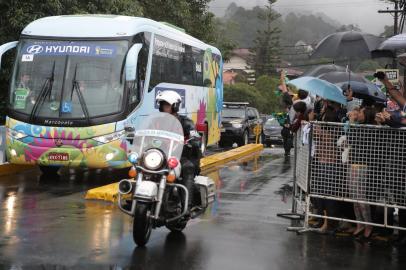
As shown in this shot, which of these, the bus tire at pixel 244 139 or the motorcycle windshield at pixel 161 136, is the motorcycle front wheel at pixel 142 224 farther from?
the bus tire at pixel 244 139

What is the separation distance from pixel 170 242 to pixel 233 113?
20.4 m

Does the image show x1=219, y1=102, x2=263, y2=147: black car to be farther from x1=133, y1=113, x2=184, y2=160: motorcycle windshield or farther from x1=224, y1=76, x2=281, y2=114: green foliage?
x1=224, y1=76, x2=281, y2=114: green foliage

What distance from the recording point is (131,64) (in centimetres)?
1239

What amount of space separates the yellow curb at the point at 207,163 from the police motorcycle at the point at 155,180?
2768 millimetres

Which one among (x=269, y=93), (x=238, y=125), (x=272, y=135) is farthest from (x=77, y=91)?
(x=269, y=93)

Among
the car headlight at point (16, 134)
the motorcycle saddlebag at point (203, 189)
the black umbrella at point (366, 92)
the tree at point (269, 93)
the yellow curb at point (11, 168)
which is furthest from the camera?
the tree at point (269, 93)

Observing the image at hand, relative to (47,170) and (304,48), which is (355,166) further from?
(304,48)

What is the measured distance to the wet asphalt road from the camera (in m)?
6.62

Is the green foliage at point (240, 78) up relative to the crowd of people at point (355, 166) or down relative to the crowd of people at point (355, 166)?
up

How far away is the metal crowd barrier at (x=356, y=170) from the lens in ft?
25.4

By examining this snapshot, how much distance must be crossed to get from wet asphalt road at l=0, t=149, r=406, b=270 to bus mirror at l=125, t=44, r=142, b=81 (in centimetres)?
260

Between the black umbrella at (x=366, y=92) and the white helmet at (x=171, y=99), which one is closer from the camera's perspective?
the white helmet at (x=171, y=99)

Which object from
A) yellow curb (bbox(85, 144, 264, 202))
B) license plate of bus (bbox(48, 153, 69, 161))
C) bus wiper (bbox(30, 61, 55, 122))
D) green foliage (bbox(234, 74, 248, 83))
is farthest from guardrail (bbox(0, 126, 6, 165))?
green foliage (bbox(234, 74, 248, 83))

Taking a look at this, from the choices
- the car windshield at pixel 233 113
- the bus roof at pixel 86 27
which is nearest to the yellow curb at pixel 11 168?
the bus roof at pixel 86 27
